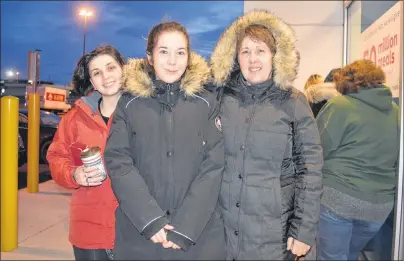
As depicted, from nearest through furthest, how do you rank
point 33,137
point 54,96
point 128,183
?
Answer: point 128,183
point 33,137
point 54,96

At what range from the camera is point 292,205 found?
7.36ft

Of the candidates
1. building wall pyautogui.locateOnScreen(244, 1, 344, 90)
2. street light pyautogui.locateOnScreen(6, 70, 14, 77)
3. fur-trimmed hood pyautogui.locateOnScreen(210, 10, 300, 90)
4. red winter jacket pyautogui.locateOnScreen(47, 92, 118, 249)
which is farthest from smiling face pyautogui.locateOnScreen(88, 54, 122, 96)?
street light pyautogui.locateOnScreen(6, 70, 14, 77)

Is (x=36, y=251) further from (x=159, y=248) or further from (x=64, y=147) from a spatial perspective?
(x=159, y=248)

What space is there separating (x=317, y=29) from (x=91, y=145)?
20.2ft

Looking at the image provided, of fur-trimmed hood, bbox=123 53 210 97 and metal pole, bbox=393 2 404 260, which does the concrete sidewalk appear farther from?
metal pole, bbox=393 2 404 260

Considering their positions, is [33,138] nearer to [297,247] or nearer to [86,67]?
[86,67]

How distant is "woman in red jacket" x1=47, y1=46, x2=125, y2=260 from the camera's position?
240cm

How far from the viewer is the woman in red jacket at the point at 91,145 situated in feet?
7.88

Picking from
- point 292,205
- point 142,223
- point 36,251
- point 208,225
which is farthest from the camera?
point 36,251

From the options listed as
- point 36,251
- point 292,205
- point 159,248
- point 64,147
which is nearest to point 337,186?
point 292,205

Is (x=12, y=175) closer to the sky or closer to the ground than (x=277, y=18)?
closer to the ground

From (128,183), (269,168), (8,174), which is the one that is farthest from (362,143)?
(8,174)

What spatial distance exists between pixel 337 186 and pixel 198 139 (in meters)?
1.42

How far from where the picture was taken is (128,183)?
1996 mm
